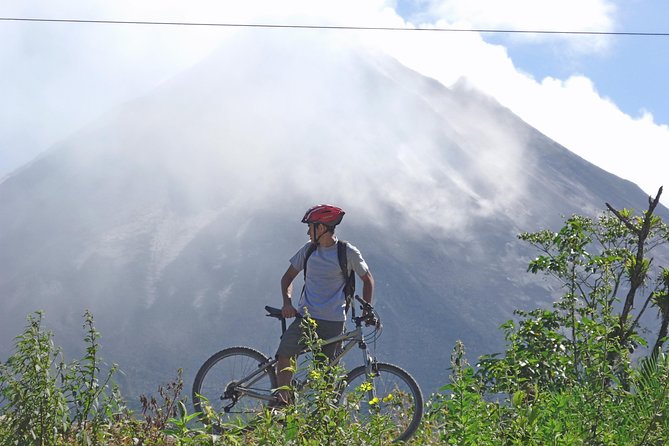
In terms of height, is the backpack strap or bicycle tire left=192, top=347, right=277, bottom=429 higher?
the backpack strap

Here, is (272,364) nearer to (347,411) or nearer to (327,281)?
(327,281)

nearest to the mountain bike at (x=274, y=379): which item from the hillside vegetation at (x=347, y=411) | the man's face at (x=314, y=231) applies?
the man's face at (x=314, y=231)

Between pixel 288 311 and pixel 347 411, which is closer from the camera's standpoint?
pixel 347 411

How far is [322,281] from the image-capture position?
7176mm

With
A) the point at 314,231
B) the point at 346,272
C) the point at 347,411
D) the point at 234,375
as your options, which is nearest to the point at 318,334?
the point at 346,272

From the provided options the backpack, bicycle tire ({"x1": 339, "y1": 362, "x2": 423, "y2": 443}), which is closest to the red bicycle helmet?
the backpack

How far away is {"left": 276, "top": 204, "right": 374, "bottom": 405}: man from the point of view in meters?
7.14

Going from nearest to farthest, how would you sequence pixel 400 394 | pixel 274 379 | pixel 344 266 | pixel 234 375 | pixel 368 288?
pixel 400 394, pixel 344 266, pixel 368 288, pixel 274 379, pixel 234 375

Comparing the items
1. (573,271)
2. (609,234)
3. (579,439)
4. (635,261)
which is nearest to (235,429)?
(579,439)

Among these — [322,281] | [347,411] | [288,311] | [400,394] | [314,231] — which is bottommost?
[347,411]

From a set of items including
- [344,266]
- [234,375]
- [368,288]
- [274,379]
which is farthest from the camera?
[234,375]

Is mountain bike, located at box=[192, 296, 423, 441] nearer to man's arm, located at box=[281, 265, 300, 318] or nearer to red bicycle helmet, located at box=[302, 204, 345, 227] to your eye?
man's arm, located at box=[281, 265, 300, 318]

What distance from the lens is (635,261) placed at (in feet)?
30.3

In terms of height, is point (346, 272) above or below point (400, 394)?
above
